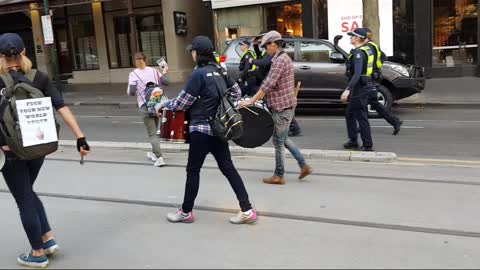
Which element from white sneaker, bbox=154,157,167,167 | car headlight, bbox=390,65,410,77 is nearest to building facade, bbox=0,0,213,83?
car headlight, bbox=390,65,410,77

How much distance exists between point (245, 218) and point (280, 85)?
1.71 meters

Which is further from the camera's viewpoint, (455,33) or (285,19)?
(285,19)

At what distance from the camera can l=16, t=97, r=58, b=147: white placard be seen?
3.58 m

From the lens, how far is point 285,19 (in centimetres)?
1897

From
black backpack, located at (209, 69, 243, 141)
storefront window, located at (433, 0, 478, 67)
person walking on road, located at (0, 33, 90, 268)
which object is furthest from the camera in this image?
storefront window, located at (433, 0, 478, 67)

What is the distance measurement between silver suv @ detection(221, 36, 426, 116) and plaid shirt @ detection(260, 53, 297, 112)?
5.91 metres

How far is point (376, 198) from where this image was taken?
539 centimetres

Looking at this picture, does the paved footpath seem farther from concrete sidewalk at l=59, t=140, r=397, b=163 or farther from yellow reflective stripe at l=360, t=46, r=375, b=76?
yellow reflective stripe at l=360, t=46, r=375, b=76

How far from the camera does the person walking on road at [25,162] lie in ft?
12.1

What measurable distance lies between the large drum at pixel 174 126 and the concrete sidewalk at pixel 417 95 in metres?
9.11

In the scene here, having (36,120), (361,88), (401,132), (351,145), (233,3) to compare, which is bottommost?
(401,132)

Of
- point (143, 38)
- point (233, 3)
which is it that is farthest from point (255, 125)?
point (143, 38)

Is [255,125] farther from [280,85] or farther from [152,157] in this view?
[152,157]

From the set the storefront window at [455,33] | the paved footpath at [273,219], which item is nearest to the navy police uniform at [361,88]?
the paved footpath at [273,219]
